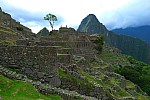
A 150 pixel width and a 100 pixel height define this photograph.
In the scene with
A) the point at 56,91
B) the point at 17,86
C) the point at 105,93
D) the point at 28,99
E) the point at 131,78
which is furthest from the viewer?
the point at 131,78

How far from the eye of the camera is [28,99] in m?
16.8

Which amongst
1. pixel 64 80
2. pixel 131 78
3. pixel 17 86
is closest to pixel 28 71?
pixel 64 80

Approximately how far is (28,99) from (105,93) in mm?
12071

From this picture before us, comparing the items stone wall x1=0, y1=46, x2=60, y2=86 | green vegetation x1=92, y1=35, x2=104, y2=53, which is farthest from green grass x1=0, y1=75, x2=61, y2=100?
green vegetation x1=92, y1=35, x2=104, y2=53

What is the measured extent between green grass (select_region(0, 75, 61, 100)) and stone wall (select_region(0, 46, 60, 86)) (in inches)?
144

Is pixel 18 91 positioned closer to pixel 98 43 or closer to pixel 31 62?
pixel 31 62

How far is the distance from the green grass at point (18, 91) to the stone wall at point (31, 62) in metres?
3.66

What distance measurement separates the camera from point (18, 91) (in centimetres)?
1803

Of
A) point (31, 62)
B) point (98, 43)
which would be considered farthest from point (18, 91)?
point (98, 43)

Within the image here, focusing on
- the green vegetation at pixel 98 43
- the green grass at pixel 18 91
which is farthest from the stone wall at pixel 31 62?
the green vegetation at pixel 98 43

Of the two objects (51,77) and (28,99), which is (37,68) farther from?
(28,99)

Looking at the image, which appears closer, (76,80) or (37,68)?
(37,68)

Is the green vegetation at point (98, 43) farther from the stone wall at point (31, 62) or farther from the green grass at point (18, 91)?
the green grass at point (18, 91)

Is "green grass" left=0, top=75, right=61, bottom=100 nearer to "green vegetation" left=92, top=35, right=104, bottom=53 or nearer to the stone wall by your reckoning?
the stone wall
